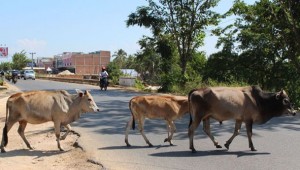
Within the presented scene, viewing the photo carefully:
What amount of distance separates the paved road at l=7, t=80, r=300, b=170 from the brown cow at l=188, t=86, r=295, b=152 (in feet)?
1.47

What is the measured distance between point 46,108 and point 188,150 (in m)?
3.28

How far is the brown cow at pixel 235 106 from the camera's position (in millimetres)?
8883

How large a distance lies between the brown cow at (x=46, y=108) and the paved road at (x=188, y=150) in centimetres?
88

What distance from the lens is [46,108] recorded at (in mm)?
9617

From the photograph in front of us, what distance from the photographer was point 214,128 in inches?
488

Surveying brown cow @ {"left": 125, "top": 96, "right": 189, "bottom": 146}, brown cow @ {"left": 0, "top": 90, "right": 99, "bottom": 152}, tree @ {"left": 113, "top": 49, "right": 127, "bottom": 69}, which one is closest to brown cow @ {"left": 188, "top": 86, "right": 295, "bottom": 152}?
brown cow @ {"left": 125, "top": 96, "right": 189, "bottom": 146}

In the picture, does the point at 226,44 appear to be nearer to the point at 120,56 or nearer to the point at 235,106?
the point at 235,106

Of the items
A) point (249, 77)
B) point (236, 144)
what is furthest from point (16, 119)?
point (249, 77)

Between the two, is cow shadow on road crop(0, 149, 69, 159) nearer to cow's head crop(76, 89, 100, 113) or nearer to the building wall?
cow's head crop(76, 89, 100, 113)

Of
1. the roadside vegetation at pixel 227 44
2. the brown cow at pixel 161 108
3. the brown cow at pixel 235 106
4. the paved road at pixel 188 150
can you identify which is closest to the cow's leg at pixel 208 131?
the brown cow at pixel 235 106

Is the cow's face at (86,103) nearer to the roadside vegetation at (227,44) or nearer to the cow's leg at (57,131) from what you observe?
the cow's leg at (57,131)

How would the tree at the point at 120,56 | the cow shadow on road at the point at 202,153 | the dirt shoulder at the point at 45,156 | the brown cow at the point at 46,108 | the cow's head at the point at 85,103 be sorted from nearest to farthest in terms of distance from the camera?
the dirt shoulder at the point at 45,156 → the cow shadow on road at the point at 202,153 → the brown cow at the point at 46,108 → the cow's head at the point at 85,103 → the tree at the point at 120,56

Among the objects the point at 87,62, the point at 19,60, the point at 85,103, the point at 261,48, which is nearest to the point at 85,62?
the point at 87,62

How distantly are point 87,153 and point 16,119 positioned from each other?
197cm
